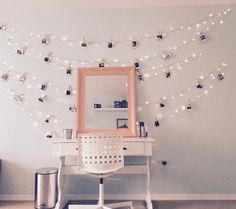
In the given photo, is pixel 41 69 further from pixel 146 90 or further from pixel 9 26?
pixel 146 90

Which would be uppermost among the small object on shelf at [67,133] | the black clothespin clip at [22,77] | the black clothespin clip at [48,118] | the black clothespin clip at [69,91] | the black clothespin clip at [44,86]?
the black clothespin clip at [22,77]

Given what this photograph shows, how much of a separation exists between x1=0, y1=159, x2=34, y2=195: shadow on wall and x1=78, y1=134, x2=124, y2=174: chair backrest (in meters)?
1.12

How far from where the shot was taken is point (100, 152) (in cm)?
251

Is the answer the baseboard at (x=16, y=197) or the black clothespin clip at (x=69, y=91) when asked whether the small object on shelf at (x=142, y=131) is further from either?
the baseboard at (x=16, y=197)

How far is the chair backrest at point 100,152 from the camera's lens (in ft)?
8.23

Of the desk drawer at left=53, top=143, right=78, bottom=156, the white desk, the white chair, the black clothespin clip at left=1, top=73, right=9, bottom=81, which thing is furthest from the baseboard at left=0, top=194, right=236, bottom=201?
the black clothespin clip at left=1, top=73, right=9, bottom=81

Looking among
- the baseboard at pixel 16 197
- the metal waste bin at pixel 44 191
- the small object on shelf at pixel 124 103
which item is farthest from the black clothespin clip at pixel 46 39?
the baseboard at pixel 16 197

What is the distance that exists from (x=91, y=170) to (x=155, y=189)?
1.08 metres

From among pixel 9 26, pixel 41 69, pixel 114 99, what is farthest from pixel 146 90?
pixel 9 26

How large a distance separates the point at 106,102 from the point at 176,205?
144 cm

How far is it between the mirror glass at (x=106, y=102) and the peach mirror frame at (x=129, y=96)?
38 millimetres

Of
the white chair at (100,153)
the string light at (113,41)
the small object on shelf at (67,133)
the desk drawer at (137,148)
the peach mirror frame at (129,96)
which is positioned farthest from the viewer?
the string light at (113,41)

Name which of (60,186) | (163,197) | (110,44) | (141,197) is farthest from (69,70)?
(163,197)

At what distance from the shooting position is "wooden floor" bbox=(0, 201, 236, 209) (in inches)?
115
